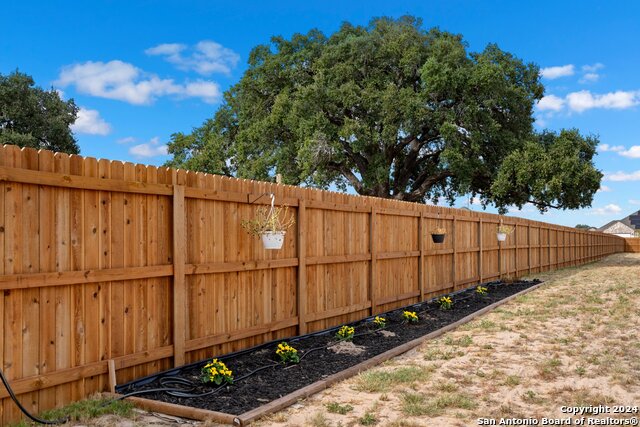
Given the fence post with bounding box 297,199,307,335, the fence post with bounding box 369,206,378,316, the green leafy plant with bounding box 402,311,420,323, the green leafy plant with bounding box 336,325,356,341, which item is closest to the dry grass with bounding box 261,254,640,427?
the green leafy plant with bounding box 402,311,420,323

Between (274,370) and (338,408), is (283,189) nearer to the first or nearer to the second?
(274,370)

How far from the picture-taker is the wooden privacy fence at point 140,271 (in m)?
4.29

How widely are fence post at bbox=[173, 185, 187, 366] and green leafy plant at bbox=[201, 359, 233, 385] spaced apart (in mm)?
355

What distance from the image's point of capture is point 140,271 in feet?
16.7

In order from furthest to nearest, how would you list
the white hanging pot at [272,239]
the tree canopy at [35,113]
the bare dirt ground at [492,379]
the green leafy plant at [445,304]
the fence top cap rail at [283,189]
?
the tree canopy at [35,113] → the green leafy plant at [445,304] → the white hanging pot at [272,239] → the fence top cap rail at [283,189] → the bare dirt ground at [492,379]

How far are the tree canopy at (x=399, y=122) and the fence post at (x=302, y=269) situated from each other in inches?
588

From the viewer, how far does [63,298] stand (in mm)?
4516

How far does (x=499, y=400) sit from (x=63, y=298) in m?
3.84

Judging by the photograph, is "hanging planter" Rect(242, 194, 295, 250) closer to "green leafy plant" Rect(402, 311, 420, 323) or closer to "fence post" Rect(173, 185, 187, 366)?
"fence post" Rect(173, 185, 187, 366)

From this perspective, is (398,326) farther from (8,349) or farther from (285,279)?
(8,349)

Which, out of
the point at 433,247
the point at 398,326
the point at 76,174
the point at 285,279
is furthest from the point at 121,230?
the point at 433,247

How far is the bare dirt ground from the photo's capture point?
14.4ft

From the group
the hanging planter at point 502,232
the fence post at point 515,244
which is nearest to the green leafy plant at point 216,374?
the hanging planter at point 502,232

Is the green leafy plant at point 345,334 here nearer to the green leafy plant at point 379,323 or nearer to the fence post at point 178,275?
the green leafy plant at point 379,323
